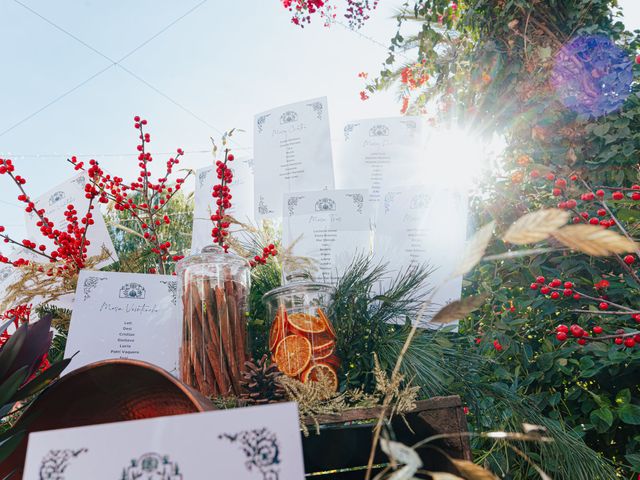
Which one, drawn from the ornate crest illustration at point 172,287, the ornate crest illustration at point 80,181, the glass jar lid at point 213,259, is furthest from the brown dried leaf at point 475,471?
the ornate crest illustration at point 80,181

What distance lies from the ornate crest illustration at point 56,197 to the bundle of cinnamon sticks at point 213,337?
59 cm

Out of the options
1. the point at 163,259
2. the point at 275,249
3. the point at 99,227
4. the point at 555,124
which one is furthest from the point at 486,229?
the point at 555,124

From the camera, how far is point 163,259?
3.47 ft

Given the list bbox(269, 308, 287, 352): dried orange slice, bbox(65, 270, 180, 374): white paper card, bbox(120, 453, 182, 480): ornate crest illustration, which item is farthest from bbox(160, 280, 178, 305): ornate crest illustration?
bbox(120, 453, 182, 480): ornate crest illustration

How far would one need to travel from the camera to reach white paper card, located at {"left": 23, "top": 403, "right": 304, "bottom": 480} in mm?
410

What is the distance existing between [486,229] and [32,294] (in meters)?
0.86

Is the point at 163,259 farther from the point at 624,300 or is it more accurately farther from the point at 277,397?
the point at 624,300

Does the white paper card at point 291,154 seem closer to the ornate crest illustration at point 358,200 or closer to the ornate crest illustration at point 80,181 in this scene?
the ornate crest illustration at point 358,200

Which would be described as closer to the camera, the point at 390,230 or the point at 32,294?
the point at 32,294

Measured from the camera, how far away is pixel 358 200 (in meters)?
1.08

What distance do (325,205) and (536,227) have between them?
695 millimetres

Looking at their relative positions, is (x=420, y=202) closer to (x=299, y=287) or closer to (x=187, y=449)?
(x=299, y=287)

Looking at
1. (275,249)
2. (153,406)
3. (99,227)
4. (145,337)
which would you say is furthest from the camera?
(99,227)

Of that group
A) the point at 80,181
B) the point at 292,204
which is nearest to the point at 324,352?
the point at 292,204
